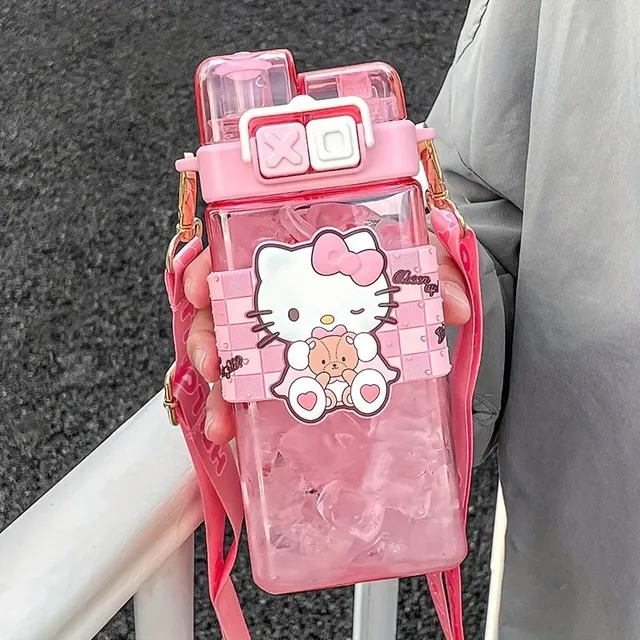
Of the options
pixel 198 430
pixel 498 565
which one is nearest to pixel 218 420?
pixel 198 430

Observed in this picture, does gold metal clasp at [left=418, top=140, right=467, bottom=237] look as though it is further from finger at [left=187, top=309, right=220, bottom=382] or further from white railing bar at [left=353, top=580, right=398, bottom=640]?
white railing bar at [left=353, top=580, right=398, bottom=640]

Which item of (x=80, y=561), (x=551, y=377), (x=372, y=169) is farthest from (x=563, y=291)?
(x=80, y=561)

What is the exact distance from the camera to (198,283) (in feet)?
1.12

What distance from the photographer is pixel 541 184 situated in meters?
0.41

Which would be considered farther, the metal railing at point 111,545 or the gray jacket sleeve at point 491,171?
the gray jacket sleeve at point 491,171

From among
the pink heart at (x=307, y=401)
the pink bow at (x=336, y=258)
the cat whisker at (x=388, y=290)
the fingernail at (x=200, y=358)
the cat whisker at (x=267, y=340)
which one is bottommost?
the pink heart at (x=307, y=401)

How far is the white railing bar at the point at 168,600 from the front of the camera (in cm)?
35

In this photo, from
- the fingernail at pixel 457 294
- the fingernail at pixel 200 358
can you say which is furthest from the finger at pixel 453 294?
the fingernail at pixel 200 358

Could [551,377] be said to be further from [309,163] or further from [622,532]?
[309,163]

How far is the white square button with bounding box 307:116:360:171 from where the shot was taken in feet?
1.01

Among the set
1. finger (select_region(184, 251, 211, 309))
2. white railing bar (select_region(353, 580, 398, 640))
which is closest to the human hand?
finger (select_region(184, 251, 211, 309))

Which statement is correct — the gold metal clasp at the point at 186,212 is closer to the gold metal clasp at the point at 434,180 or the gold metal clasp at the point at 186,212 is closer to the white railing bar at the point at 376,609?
the gold metal clasp at the point at 434,180

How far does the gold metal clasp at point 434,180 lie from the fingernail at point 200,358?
4.5 inches

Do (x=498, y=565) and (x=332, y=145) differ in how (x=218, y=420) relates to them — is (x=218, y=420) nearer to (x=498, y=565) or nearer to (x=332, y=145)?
(x=332, y=145)
